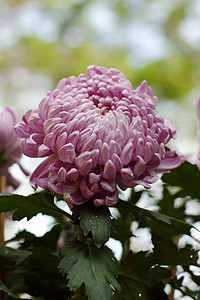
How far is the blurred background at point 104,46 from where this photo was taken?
A: 3307 millimetres

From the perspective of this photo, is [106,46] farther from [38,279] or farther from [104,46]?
[38,279]

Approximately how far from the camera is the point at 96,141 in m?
0.41

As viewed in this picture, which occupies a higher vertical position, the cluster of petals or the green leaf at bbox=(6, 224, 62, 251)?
the cluster of petals

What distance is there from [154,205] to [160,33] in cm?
348

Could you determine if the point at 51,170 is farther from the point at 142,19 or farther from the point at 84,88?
the point at 142,19

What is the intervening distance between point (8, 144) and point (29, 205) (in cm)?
18

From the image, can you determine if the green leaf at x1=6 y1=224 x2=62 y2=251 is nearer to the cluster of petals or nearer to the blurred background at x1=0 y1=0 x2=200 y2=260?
the cluster of petals

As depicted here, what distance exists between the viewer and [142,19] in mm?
3998

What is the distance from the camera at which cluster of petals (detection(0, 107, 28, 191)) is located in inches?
24.5

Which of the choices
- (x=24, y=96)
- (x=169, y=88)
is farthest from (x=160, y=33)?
(x=24, y=96)

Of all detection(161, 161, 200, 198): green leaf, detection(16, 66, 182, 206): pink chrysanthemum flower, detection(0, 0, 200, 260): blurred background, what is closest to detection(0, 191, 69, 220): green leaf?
detection(16, 66, 182, 206): pink chrysanthemum flower

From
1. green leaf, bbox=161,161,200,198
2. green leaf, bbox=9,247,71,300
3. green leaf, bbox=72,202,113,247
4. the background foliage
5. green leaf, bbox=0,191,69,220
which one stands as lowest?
green leaf, bbox=9,247,71,300

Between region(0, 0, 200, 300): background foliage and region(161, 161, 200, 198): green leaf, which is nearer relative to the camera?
region(161, 161, 200, 198): green leaf

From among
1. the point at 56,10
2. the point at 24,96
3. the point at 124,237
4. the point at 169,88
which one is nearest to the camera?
the point at 124,237
